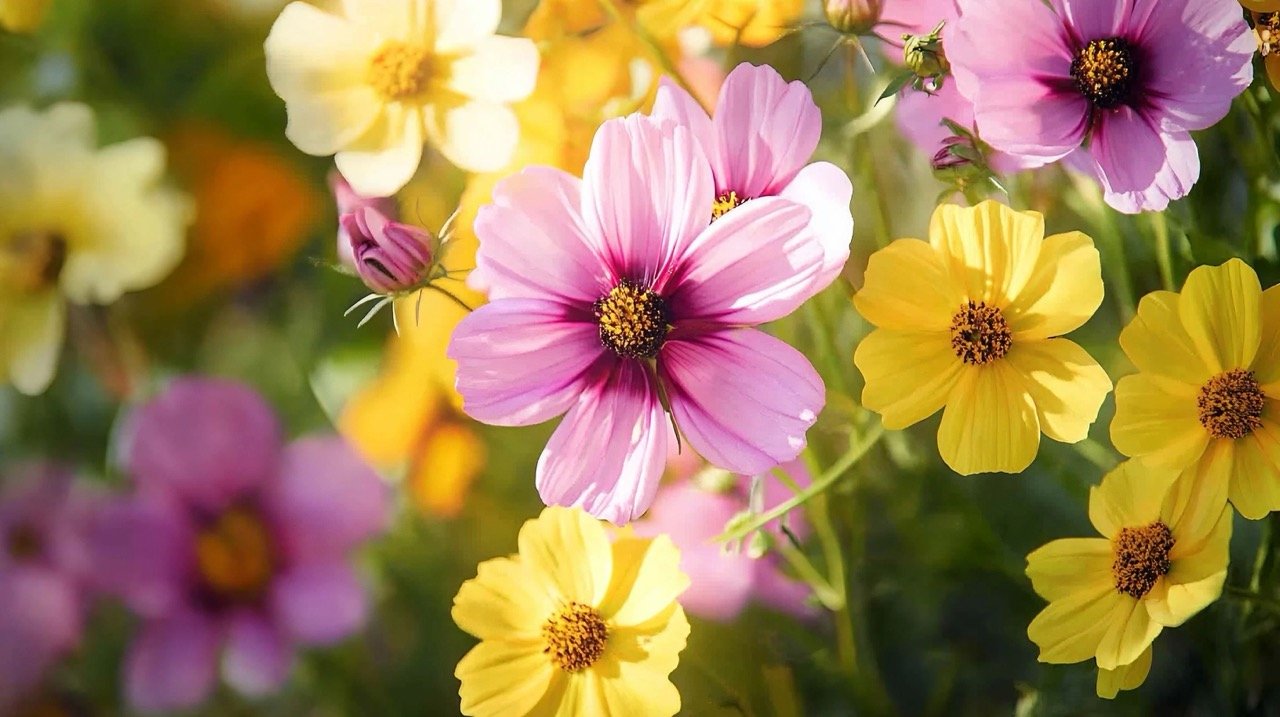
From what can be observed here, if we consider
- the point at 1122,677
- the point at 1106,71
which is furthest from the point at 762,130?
the point at 1122,677

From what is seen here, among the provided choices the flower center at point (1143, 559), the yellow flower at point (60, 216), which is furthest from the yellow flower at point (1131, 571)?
the yellow flower at point (60, 216)

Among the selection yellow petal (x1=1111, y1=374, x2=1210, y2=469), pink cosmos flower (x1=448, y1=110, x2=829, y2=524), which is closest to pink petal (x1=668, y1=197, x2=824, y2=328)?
pink cosmos flower (x1=448, y1=110, x2=829, y2=524)

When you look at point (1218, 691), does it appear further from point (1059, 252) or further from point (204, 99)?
point (204, 99)

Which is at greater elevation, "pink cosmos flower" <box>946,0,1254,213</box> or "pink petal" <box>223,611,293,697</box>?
"pink cosmos flower" <box>946,0,1254,213</box>

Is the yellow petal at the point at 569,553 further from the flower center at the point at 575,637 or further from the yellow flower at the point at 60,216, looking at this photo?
the yellow flower at the point at 60,216

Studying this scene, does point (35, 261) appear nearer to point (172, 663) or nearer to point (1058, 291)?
point (172, 663)

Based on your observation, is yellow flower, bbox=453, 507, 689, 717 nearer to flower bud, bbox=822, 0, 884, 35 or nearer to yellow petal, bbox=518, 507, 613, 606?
yellow petal, bbox=518, 507, 613, 606

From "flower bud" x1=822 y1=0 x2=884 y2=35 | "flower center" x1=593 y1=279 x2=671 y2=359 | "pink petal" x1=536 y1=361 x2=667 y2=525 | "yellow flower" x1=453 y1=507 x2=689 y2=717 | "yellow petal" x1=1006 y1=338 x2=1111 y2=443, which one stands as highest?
"flower bud" x1=822 y1=0 x2=884 y2=35
